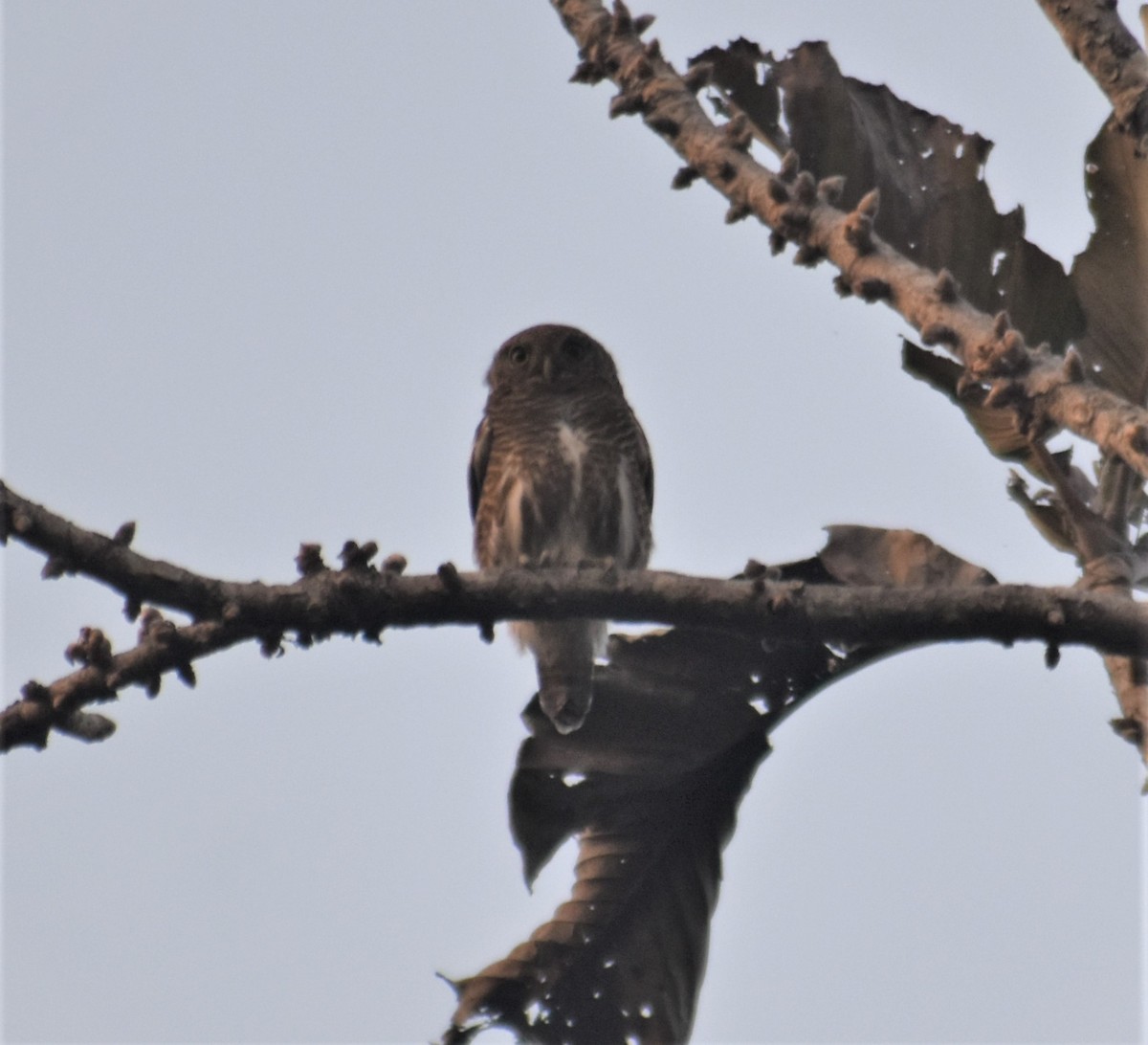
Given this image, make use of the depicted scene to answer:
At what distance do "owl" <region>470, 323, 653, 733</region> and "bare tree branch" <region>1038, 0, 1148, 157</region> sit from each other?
7.94 feet

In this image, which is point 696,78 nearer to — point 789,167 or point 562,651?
point 789,167

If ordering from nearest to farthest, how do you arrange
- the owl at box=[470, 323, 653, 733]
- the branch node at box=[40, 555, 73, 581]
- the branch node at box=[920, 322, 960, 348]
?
the branch node at box=[40, 555, 73, 581] → the branch node at box=[920, 322, 960, 348] → the owl at box=[470, 323, 653, 733]

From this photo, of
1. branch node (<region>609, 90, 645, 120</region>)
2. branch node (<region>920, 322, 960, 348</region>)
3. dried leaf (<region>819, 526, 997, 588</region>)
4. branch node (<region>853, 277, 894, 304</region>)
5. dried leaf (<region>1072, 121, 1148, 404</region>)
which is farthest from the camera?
branch node (<region>609, 90, 645, 120</region>)

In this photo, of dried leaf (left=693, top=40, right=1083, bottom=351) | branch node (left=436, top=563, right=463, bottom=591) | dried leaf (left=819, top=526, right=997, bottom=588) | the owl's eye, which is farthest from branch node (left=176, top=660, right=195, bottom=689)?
the owl's eye

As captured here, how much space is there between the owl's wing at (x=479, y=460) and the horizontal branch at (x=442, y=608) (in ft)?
10.5

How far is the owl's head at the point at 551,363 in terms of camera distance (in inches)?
243

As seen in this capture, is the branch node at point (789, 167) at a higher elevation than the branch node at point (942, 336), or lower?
higher

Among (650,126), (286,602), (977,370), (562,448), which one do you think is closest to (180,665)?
(286,602)

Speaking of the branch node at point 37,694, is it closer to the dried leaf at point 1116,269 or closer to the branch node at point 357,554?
the branch node at point 357,554

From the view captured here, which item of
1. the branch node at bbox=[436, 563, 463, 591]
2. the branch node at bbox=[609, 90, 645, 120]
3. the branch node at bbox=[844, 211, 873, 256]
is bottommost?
the branch node at bbox=[436, 563, 463, 591]

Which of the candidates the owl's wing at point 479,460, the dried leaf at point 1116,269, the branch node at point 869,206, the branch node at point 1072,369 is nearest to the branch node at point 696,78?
the branch node at point 869,206

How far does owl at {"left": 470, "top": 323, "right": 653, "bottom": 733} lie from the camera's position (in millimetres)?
5555

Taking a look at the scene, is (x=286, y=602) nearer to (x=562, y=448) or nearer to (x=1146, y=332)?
(x=1146, y=332)

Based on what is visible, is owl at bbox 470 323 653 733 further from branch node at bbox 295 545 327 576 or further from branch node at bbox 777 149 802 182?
branch node at bbox 295 545 327 576
